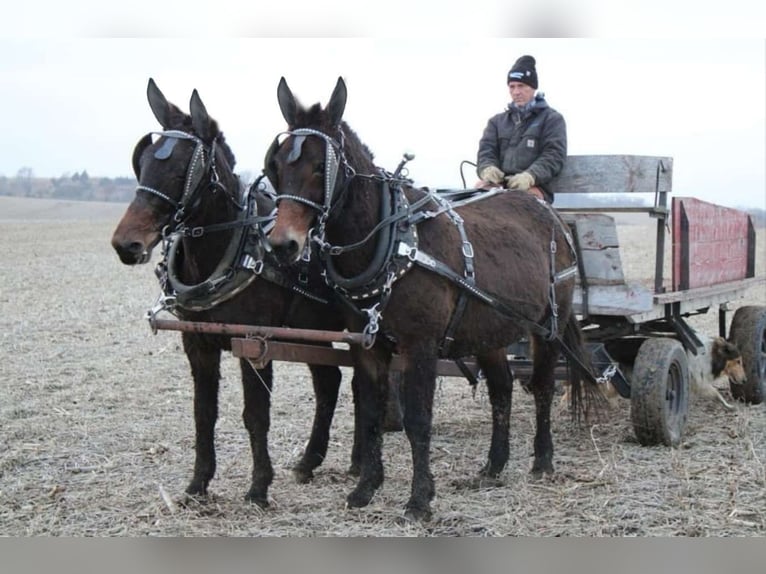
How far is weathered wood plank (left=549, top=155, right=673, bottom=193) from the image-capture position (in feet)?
23.2

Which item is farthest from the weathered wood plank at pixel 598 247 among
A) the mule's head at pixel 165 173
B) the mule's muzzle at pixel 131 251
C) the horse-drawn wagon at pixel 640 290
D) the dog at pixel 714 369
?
the mule's muzzle at pixel 131 251

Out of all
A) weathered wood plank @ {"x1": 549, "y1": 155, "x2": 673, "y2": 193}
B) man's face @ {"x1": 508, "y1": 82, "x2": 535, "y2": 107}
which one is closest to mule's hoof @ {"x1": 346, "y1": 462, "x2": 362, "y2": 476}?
weathered wood plank @ {"x1": 549, "y1": 155, "x2": 673, "y2": 193}

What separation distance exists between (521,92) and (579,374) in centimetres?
221

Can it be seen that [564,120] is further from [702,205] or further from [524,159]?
[702,205]

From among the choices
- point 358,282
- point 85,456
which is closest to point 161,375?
point 85,456

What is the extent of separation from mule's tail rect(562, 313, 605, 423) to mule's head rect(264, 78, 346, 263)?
2548 mm

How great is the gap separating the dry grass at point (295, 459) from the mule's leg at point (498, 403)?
14cm

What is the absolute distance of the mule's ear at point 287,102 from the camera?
4.89m

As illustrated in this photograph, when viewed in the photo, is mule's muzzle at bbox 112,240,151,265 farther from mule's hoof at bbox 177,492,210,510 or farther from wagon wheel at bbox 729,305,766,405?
wagon wheel at bbox 729,305,766,405

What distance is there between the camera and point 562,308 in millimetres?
6406

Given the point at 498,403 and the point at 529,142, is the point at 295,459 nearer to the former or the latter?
the point at 498,403

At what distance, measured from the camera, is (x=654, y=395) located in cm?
675

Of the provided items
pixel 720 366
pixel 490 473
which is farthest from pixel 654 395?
pixel 720 366

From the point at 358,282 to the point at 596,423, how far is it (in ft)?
11.5
